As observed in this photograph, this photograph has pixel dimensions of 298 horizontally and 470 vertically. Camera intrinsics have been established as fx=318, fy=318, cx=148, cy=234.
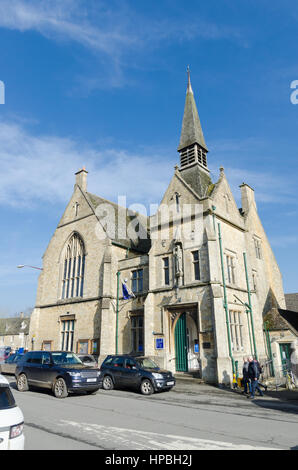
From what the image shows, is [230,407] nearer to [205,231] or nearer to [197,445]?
[197,445]

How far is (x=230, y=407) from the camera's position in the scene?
1089 centimetres

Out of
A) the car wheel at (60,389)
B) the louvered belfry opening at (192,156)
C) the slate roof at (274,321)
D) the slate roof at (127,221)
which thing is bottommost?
the car wheel at (60,389)

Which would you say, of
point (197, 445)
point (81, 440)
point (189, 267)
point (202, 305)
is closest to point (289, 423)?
point (197, 445)

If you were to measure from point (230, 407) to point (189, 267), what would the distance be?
9.47 meters

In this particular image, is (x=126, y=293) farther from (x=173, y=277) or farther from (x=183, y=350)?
(x=183, y=350)

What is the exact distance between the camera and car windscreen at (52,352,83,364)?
13.3m

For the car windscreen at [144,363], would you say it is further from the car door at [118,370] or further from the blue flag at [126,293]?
the blue flag at [126,293]

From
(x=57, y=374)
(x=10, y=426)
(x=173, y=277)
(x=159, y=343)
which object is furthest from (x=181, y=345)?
(x=10, y=426)

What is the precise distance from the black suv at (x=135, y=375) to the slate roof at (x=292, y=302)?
19.9 m

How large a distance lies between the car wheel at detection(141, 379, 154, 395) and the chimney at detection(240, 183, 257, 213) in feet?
55.2

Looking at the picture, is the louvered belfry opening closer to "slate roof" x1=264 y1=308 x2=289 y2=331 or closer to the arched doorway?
the arched doorway

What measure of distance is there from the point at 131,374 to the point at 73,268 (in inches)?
598

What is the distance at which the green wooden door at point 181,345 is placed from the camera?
1894cm

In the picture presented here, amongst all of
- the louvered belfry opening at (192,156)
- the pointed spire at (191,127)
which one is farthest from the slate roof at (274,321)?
the pointed spire at (191,127)
